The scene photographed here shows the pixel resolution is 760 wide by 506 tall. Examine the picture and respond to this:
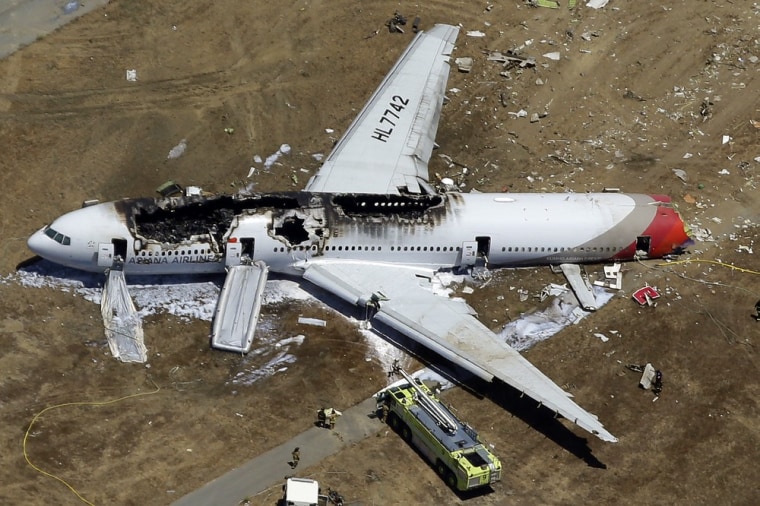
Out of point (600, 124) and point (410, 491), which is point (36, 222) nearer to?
point (410, 491)

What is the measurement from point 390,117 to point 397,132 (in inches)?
46.9

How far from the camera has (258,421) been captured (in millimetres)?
42188

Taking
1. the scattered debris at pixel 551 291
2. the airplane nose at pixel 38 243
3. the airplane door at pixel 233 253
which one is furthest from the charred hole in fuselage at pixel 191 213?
the scattered debris at pixel 551 291

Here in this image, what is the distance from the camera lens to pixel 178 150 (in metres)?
55.4

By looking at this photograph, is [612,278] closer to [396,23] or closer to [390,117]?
[390,117]

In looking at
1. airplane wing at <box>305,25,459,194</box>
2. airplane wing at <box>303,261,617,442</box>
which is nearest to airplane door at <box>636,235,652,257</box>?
airplane wing at <box>303,261,617,442</box>

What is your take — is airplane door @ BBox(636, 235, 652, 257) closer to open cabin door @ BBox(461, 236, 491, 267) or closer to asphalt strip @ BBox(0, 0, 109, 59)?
open cabin door @ BBox(461, 236, 491, 267)

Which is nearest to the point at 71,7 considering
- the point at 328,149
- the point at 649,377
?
the point at 328,149

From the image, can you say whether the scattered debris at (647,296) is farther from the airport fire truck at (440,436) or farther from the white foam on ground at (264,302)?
the airport fire truck at (440,436)

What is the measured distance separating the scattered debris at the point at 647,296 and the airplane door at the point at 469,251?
870 cm

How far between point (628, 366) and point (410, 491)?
13355 mm

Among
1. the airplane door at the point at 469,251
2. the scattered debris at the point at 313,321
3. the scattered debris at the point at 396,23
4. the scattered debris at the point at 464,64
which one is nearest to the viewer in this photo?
Result: the scattered debris at the point at 313,321

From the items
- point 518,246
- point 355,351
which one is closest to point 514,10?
point 518,246

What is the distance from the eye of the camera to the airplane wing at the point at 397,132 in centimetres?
5188
